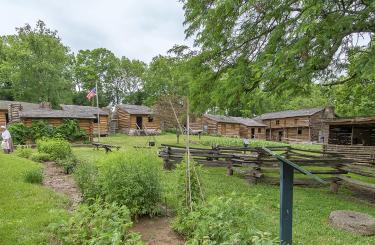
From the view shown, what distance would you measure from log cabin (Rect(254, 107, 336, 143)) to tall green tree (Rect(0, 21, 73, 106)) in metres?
35.9

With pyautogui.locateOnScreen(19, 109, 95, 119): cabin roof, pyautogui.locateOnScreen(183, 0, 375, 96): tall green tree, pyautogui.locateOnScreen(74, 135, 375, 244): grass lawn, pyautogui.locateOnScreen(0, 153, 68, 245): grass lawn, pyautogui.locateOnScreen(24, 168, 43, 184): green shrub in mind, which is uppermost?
pyautogui.locateOnScreen(183, 0, 375, 96): tall green tree

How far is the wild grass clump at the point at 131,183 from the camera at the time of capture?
5.71 m

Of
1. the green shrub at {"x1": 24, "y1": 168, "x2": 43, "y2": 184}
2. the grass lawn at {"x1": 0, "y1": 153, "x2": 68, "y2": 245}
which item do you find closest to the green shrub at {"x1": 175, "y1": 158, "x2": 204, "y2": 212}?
the grass lawn at {"x1": 0, "y1": 153, "x2": 68, "y2": 245}

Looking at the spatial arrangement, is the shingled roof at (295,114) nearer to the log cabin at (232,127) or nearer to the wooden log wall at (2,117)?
the log cabin at (232,127)

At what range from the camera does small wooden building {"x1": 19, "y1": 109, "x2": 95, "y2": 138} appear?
26158 millimetres

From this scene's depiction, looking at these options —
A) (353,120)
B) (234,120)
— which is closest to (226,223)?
(353,120)

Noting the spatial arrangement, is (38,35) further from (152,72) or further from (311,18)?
(311,18)

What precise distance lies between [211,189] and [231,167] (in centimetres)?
296

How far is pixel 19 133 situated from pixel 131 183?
23.7m

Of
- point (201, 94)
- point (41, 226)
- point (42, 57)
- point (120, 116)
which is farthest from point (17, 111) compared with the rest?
point (41, 226)

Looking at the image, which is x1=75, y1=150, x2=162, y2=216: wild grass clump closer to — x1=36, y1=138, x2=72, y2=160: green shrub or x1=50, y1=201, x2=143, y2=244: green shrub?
x1=50, y1=201, x2=143, y2=244: green shrub

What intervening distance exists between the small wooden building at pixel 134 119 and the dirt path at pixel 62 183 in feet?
95.7

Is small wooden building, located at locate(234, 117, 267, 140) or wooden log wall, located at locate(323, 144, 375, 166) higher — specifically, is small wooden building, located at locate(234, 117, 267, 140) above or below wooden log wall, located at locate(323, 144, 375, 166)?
above

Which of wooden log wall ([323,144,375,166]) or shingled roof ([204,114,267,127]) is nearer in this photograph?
wooden log wall ([323,144,375,166])
